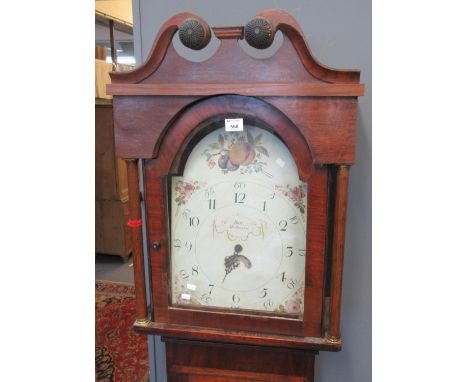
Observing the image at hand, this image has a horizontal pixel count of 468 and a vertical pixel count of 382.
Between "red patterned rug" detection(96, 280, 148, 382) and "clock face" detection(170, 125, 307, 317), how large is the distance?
1200 millimetres

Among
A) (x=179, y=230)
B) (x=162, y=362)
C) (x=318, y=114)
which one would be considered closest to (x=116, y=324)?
(x=162, y=362)

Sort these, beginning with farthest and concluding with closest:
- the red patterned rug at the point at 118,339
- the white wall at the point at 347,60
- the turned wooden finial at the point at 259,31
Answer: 1. the red patterned rug at the point at 118,339
2. the white wall at the point at 347,60
3. the turned wooden finial at the point at 259,31

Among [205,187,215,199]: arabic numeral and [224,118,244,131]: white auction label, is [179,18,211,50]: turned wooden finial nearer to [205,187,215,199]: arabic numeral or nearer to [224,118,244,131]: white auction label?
[224,118,244,131]: white auction label

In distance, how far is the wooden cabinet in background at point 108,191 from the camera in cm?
293

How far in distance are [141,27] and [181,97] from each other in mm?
360

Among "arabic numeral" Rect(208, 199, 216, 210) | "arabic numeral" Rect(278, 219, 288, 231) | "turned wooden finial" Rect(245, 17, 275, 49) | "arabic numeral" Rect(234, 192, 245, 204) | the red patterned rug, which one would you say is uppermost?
"turned wooden finial" Rect(245, 17, 275, 49)

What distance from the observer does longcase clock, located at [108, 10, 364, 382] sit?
72cm

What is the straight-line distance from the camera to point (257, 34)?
0.68 meters


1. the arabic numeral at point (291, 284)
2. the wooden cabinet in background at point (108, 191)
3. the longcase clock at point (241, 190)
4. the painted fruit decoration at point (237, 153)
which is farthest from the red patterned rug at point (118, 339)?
the painted fruit decoration at point (237, 153)

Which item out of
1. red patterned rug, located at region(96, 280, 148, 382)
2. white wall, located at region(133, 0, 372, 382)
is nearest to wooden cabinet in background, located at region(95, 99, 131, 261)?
red patterned rug, located at region(96, 280, 148, 382)

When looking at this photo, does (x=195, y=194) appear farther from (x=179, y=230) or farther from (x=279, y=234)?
(x=279, y=234)

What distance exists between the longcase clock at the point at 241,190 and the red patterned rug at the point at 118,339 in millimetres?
1125

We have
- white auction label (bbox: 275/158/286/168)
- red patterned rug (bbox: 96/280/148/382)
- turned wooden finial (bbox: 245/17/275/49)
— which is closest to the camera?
turned wooden finial (bbox: 245/17/275/49)

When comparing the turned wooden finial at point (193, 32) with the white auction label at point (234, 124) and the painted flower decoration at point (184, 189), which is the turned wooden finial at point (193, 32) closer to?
the white auction label at point (234, 124)
